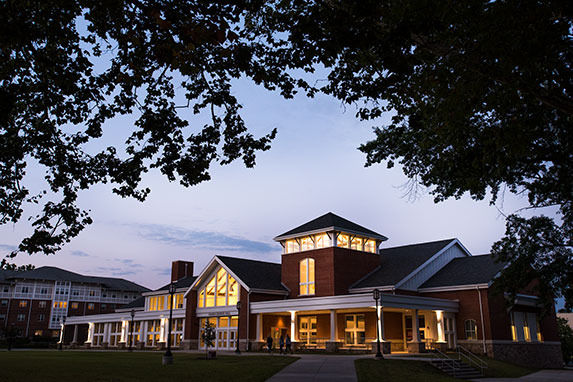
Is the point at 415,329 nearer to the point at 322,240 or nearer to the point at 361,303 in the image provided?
the point at 361,303

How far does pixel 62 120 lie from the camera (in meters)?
13.8

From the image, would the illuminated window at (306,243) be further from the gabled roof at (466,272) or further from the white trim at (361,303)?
the gabled roof at (466,272)

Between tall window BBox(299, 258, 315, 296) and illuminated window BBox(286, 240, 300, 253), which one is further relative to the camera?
illuminated window BBox(286, 240, 300, 253)

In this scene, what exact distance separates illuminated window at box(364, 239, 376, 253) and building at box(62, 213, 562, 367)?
9 centimetres

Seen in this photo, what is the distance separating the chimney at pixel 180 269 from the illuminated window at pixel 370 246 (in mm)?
26292

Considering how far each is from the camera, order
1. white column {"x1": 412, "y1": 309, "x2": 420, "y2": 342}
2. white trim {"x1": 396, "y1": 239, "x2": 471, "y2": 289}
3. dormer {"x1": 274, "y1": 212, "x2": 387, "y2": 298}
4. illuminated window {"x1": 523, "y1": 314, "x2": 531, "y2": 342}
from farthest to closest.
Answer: dormer {"x1": 274, "y1": 212, "x2": 387, "y2": 298} → illuminated window {"x1": 523, "y1": 314, "x2": 531, "y2": 342} → white trim {"x1": 396, "y1": 239, "x2": 471, "y2": 289} → white column {"x1": 412, "y1": 309, "x2": 420, "y2": 342}

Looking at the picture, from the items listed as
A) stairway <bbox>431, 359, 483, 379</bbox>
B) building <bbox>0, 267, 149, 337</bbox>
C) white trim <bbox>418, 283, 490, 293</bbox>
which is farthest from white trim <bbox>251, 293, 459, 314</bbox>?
building <bbox>0, 267, 149, 337</bbox>

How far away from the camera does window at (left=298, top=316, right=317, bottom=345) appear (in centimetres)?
3888

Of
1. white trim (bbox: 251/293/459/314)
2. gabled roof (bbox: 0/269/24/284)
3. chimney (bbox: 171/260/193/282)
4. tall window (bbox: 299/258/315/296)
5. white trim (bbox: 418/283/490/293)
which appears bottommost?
white trim (bbox: 251/293/459/314)

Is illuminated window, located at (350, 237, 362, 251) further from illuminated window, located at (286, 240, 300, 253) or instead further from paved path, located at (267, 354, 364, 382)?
paved path, located at (267, 354, 364, 382)

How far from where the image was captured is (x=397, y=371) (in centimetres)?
2078

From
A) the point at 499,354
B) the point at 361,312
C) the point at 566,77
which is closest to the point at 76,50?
the point at 566,77

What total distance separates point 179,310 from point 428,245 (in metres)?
24.5

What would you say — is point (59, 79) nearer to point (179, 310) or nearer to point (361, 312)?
point (361, 312)
